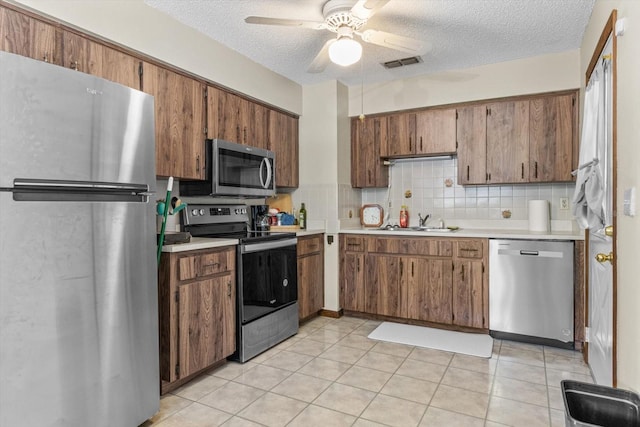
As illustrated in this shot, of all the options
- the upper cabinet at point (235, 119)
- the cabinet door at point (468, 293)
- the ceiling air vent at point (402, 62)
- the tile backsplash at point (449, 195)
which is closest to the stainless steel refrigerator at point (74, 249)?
the upper cabinet at point (235, 119)

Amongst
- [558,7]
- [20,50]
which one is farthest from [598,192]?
[20,50]

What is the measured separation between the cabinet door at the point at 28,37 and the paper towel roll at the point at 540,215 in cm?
369

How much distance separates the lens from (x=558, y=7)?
2502mm

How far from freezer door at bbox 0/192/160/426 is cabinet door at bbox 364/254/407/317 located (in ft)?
7.38

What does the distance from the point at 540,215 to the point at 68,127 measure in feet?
11.6

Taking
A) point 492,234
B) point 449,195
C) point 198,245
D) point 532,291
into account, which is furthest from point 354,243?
point 198,245

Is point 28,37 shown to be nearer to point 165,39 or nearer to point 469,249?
point 165,39

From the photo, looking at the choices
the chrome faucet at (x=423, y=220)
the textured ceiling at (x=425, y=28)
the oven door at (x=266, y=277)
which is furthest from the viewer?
the chrome faucet at (x=423, y=220)

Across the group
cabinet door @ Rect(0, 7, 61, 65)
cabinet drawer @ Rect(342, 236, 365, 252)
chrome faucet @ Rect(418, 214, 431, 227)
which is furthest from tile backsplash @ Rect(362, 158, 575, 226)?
cabinet door @ Rect(0, 7, 61, 65)

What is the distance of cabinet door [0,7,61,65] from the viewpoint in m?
1.79

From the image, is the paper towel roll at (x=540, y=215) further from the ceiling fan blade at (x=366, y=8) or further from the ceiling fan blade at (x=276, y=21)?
the ceiling fan blade at (x=276, y=21)

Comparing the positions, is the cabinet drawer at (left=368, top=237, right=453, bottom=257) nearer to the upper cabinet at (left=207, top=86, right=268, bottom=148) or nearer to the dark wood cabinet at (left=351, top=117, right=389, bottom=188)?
the dark wood cabinet at (left=351, top=117, right=389, bottom=188)

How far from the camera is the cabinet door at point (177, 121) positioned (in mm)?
2553

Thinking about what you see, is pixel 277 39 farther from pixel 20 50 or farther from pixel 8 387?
pixel 8 387
